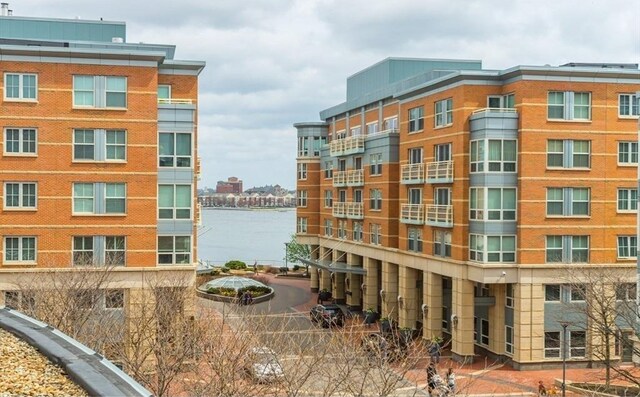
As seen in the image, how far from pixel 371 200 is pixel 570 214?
53.7ft

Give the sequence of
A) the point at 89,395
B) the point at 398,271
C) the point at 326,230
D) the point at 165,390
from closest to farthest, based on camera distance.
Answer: the point at 89,395, the point at 165,390, the point at 398,271, the point at 326,230

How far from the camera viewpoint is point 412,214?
45.1m

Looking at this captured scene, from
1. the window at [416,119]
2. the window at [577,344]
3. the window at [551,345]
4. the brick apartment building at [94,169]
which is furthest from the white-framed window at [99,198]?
the window at [577,344]

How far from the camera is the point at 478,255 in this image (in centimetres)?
3841

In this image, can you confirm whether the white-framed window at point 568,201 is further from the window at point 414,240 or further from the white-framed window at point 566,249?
the window at point 414,240

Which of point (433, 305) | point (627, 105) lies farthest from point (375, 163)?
point (627, 105)

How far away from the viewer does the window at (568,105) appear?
3803cm

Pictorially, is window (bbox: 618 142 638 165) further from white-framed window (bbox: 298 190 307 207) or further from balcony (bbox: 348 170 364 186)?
white-framed window (bbox: 298 190 307 207)

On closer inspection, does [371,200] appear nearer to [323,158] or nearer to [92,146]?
[323,158]

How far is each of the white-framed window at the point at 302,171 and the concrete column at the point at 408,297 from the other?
2070cm

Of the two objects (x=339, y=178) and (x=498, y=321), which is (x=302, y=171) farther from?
(x=498, y=321)

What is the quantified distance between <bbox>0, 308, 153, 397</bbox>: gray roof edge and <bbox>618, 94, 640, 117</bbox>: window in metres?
31.9

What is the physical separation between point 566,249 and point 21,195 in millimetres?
25737

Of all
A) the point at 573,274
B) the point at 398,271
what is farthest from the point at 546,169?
the point at 398,271
